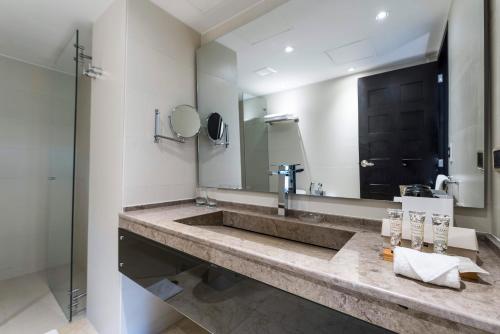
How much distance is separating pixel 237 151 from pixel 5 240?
8.76 feet

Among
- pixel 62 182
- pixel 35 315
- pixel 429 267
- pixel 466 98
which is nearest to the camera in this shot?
pixel 429 267

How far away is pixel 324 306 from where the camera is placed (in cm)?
60

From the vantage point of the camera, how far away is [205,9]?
1.61 metres

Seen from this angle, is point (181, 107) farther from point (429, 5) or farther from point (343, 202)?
point (429, 5)

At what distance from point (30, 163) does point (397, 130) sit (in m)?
3.44

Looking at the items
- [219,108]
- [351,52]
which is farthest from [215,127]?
[351,52]

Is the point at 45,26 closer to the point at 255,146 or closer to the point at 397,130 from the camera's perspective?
the point at 255,146

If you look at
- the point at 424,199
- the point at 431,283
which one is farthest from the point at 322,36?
the point at 431,283

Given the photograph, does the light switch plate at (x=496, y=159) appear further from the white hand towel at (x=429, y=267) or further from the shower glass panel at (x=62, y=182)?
the shower glass panel at (x=62, y=182)

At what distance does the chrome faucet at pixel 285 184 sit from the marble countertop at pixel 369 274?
30 cm

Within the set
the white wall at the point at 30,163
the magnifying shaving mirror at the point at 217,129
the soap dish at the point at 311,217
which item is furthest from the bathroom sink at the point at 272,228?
the white wall at the point at 30,163

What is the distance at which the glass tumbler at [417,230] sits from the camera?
2.26 feet

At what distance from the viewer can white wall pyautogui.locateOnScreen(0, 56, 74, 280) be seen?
88.5 inches

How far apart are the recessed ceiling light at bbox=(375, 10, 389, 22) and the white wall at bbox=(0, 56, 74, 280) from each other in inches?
98.6
